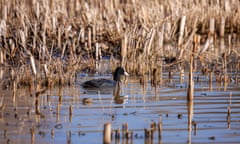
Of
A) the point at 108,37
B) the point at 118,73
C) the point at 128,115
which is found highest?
the point at 108,37

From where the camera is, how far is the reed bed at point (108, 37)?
34.3ft

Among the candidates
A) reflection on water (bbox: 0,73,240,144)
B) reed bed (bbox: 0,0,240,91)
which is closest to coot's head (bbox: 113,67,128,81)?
reed bed (bbox: 0,0,240,91)

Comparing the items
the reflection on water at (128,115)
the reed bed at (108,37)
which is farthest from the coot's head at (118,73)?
the reflection on water at (128,115)

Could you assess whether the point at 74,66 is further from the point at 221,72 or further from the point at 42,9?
the point at 42,9

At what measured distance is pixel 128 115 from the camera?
7.34 metres

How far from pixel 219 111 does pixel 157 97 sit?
4.38 ft

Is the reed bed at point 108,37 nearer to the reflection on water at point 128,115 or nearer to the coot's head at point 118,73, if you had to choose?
the coot's head at point 118,73

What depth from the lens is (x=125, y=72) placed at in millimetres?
10688

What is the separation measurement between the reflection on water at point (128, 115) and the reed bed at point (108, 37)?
674 mm

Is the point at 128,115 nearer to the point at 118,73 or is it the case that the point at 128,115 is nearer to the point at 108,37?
the point at 118,73

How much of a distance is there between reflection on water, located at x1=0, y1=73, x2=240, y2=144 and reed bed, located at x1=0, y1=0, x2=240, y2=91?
67 centimetres

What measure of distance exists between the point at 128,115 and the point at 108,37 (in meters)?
6.37

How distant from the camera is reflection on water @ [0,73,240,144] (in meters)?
6.14

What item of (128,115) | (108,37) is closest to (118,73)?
(108,37)
